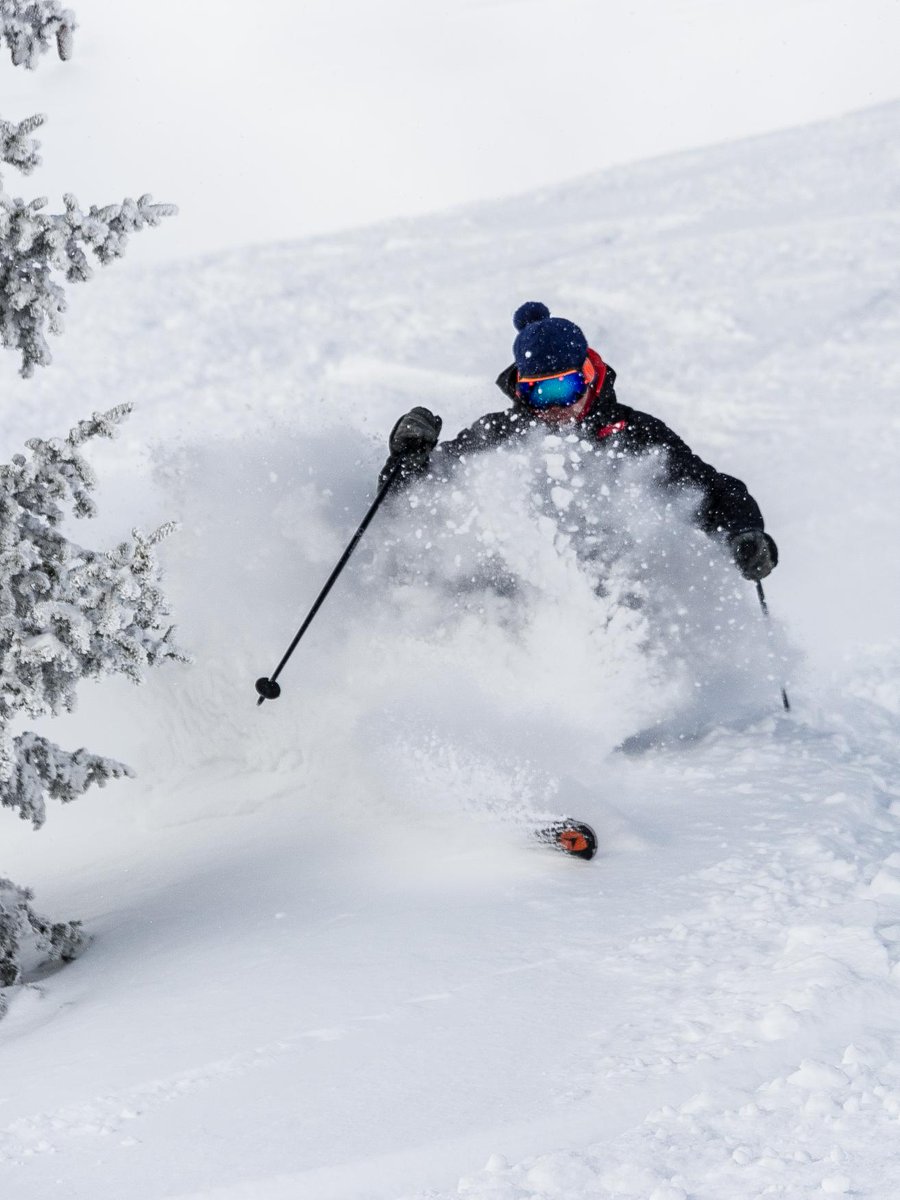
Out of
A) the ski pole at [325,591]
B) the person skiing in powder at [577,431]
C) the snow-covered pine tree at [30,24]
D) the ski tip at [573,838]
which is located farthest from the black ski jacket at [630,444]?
the snow-covered pine tree at [30,24]

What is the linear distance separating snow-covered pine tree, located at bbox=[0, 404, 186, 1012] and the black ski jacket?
243 cm

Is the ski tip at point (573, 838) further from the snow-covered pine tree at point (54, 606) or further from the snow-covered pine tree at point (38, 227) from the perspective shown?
the snow-covered pine tree at point (38, 227)

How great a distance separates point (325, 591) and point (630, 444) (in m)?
1.61

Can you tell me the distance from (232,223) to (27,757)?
1643 cm

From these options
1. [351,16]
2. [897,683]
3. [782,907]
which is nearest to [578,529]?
[897,683]

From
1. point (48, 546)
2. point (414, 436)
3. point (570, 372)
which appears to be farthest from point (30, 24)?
point (570, 372)

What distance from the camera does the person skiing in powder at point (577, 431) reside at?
5684 mm

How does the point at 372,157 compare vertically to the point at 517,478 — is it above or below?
above

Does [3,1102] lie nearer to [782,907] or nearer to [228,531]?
[782,907]

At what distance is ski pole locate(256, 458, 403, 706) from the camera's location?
16.7 feet

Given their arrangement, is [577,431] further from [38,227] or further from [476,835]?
[38,227]

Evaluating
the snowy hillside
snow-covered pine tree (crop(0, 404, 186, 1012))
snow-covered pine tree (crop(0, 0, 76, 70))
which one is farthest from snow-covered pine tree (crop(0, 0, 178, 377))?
the snowy hillside

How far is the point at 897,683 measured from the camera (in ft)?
19.5

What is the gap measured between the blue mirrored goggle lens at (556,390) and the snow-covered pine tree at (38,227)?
7.83 ft
